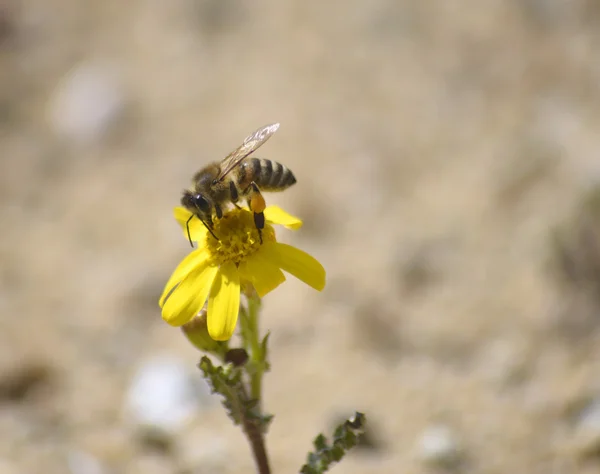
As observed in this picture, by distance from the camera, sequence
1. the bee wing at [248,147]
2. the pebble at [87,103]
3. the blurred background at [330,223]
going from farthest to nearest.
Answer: the pebble at [87,103]
the blurred background at [330,223]
the bee wing at [248,147]

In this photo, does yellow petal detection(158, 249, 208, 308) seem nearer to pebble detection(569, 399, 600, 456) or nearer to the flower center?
the flower center

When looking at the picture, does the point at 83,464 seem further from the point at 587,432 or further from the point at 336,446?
the point at 587,432

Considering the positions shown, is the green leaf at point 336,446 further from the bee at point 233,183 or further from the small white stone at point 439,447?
the small white stone at point 439,447

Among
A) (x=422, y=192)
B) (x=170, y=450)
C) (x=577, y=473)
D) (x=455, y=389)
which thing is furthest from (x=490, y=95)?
(x=170, y=450)

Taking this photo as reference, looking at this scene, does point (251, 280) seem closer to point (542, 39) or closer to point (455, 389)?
point (455, 389)

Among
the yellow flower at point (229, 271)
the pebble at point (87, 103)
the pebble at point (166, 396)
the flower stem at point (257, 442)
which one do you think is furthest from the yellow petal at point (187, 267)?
the pebble at point (87, 103)

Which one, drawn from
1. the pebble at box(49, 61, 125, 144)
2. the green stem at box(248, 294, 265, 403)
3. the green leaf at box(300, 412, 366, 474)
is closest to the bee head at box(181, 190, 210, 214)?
the green stem at box(248, 294, 265, 403)

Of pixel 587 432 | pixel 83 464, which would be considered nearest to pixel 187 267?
pixel 83 464

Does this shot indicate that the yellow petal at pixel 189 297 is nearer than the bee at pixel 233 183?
Yes
